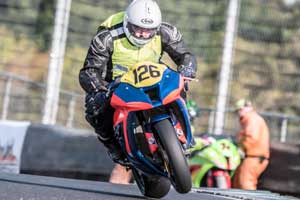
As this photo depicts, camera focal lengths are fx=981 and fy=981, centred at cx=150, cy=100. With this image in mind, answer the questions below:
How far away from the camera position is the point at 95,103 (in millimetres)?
7586

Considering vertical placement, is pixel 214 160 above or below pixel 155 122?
below

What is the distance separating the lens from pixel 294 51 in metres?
14.5

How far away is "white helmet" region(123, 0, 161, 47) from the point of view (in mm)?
7555

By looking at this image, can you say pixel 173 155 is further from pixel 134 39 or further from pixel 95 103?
pixel 134 39

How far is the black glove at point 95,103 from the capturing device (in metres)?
7.49

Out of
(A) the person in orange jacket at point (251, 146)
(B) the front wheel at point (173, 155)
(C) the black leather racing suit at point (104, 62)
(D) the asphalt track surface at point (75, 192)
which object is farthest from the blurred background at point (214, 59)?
(B) the front wheel at point (173, 155)

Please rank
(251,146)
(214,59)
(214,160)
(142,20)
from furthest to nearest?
(214,59) < (251,146) < (214,160) < (142,20)

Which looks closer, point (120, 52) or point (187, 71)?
point (187, 71)

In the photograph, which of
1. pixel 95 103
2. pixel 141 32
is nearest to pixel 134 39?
pixel 141 32

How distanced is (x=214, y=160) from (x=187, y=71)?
17.2ft

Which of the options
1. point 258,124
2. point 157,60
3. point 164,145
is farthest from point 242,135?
point 164,145

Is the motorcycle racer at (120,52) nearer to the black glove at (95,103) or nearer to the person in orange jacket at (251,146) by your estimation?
the black glove at (95,103)

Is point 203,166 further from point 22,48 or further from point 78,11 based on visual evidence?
point 22,48

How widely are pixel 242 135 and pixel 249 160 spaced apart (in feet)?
1.45
